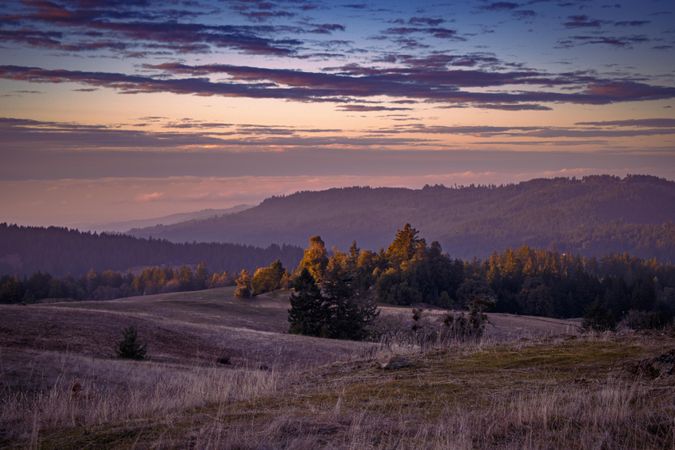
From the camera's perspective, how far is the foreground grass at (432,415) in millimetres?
8891

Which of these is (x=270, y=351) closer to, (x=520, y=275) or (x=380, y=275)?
(x=380, y=275)

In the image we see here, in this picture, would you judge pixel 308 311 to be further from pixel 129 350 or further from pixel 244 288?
pixel 244 288

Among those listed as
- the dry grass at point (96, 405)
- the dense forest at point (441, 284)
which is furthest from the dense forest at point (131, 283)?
the dry grass at point (96, 405)

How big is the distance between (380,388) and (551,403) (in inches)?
162

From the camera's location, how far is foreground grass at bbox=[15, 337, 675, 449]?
8891mm

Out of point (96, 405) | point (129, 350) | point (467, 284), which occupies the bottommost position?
point (467, 284)

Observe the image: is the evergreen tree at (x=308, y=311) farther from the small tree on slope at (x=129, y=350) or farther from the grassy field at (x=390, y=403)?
the grassy field at (x=390, y=403)

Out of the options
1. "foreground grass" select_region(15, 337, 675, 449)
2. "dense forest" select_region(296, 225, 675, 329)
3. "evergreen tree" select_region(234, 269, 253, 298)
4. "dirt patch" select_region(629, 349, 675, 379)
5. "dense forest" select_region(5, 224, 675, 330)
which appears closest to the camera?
"foreground grass" select_region(15, 337, 675, 449)

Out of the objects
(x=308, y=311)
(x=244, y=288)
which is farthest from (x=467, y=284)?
(x=308, y=311)

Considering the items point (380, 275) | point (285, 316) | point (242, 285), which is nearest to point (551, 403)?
point (285, 316)

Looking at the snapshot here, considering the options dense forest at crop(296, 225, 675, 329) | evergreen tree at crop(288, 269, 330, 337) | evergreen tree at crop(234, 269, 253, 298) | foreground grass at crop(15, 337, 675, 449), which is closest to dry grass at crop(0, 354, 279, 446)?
foreground grass at crop(15, 337, 675, 449)

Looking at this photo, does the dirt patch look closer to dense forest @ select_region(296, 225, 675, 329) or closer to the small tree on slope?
the small tree on slope

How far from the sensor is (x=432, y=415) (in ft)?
34.8

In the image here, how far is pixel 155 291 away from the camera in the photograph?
169 m
